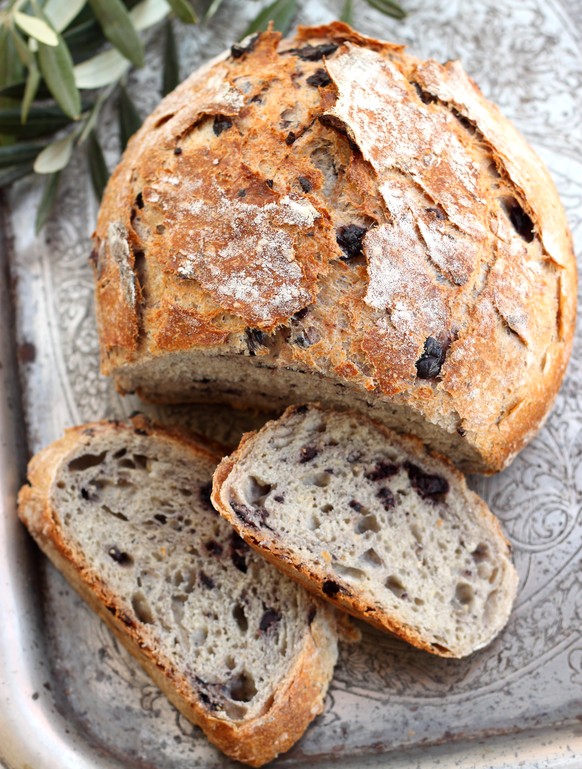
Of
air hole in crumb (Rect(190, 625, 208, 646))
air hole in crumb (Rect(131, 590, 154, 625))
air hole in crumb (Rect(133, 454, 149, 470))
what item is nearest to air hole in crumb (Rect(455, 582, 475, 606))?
air hole in crumb (Rect(190, 625, 208, 646))

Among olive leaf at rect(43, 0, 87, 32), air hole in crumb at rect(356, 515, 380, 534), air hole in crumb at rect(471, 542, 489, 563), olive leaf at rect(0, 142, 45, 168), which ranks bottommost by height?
air hole in crumb at rect(471, 542, 489, 563)

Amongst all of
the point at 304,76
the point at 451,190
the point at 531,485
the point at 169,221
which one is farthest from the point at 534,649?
the point at 304,76

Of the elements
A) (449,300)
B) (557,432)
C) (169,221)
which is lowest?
(557,432)

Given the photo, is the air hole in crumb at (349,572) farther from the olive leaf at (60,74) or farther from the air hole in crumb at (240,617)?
the olive leaf at (60,74)

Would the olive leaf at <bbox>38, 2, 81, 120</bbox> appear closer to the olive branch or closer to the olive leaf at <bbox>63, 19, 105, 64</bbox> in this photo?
the olive branch

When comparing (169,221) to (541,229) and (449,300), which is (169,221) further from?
(541,229)

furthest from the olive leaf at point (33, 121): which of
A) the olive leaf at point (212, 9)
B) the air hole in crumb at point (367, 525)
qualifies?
the air hole in crumb at point (367, 525)
